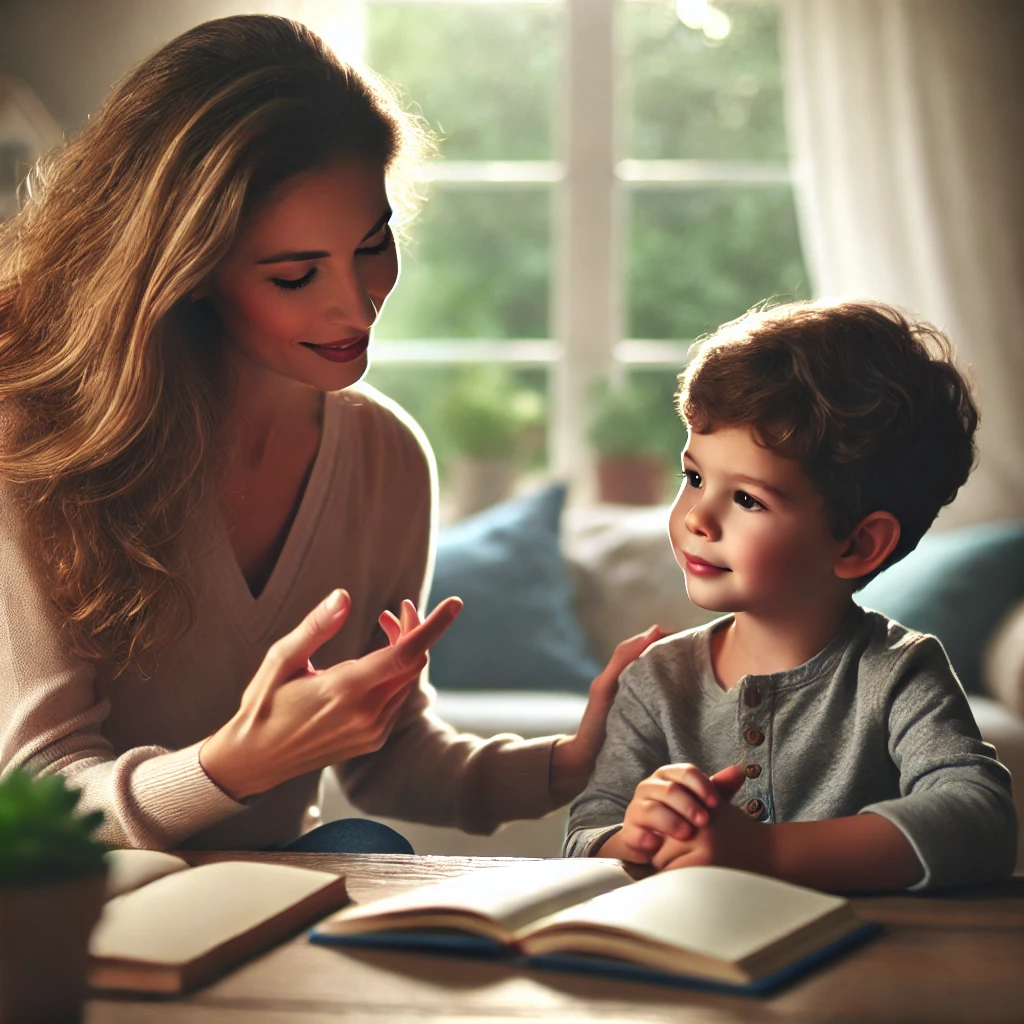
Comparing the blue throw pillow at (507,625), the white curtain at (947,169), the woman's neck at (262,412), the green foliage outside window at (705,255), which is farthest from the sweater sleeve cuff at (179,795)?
the green foliage outside window at (705,255)

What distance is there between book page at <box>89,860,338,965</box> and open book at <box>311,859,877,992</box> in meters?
0.05

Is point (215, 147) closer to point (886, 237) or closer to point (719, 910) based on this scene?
A: point (719, 910)

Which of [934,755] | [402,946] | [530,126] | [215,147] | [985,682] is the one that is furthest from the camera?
[530,126]

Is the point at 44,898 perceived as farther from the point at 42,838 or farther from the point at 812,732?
the point at 812,732

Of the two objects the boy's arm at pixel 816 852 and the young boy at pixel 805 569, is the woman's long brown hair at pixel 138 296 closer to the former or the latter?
the young boy at pixel 805 569

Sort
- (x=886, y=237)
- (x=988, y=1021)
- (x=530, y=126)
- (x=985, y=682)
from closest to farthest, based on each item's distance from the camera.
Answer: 1. (x=988, y=1021)
2. (x=985, y=682)
3. (x=886, y=237)
4. (x=530, y=126)

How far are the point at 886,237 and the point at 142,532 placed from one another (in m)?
2.72

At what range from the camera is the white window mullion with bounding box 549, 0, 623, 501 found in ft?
11.8

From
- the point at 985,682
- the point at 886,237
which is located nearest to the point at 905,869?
the point at 985,682

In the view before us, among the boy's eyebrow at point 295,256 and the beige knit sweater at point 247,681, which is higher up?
the boy's eyebrow at point 295,256

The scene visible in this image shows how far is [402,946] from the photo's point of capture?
85cm

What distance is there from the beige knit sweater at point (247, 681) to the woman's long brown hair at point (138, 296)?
0.13 ft

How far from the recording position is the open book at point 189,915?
0.78 m

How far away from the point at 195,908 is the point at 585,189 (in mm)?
3056
